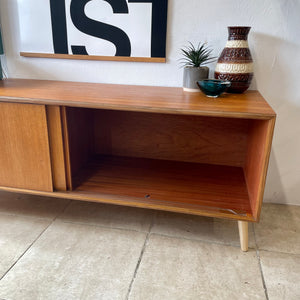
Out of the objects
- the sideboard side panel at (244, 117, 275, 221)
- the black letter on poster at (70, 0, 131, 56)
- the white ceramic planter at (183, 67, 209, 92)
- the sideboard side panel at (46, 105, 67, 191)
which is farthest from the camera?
the black letter on poster at (70, 0, 131, 56)

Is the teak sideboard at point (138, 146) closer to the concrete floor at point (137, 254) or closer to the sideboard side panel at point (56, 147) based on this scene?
the sideboard side panel at point (56, 147)

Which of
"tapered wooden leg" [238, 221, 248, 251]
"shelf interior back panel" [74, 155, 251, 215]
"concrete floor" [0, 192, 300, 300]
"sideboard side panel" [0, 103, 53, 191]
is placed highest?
"sideboard side panel" [0, 103, 53, 191]

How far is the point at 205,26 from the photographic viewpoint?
120 centimetres

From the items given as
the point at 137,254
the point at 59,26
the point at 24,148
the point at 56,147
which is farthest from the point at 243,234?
the point at 59,26

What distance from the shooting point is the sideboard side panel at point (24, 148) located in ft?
3.31

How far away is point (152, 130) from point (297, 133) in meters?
0.65

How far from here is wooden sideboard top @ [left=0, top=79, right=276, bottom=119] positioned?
2.95 ft

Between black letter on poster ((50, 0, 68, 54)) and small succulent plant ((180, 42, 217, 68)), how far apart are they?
539 millimetres

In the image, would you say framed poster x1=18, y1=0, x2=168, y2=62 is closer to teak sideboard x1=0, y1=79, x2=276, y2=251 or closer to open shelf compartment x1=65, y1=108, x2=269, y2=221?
teak sideboard x1=0, y1=79, x2=276, y2=251

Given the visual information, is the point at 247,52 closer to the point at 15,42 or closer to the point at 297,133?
the point at 297,133

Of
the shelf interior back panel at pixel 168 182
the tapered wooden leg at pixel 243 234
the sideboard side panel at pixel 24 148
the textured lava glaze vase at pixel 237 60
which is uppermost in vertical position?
the textured lava glaze vase at pixel 237 60

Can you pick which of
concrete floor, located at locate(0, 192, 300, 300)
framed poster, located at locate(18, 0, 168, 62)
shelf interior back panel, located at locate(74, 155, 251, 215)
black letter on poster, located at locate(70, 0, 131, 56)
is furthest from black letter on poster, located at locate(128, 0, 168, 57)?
concrete floor, located at locate(0, 192, 300, 300)

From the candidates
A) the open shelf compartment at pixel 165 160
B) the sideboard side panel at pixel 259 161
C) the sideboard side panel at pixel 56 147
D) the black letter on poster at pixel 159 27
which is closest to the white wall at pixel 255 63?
the black letter on poster at pixel 159 27

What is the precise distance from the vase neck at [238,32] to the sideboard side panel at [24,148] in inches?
29.6
